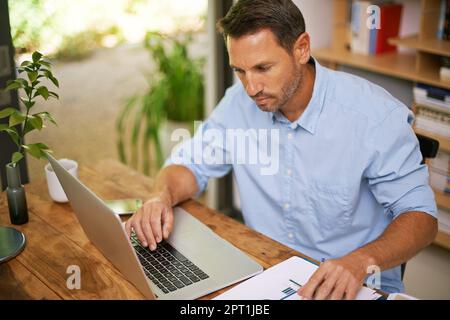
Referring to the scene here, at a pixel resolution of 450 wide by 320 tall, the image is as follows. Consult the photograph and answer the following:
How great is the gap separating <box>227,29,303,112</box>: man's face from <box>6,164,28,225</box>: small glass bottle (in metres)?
0.69

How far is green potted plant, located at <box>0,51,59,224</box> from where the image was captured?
59.1 inches

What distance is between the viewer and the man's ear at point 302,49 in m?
1.58

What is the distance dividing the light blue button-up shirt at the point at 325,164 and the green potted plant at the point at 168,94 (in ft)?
4.87

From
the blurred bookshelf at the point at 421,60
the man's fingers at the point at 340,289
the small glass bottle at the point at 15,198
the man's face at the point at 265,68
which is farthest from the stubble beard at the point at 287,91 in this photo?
the blurred bookshelf at the point at 421,60

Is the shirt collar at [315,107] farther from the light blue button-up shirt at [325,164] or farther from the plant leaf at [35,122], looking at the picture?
the plant leaf at [35,122]

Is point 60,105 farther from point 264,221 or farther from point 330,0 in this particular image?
point 264,221

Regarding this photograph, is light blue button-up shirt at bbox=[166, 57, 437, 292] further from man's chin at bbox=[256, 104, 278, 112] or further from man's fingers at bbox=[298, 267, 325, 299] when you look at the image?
man's fingers at bbox=[298, 267, 325, 299]

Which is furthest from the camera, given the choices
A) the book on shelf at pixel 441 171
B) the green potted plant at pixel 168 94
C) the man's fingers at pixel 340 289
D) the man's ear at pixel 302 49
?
the green potted plant at pixel 168 94

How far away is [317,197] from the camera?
A: 167 centimetres

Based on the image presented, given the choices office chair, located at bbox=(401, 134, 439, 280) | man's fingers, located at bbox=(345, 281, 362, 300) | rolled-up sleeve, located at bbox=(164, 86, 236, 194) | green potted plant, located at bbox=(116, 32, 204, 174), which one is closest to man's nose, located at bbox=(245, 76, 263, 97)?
rolled-up sleeve, located at bbox=(164, 86, 236, 194)

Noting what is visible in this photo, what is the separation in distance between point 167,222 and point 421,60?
138 centimetres
